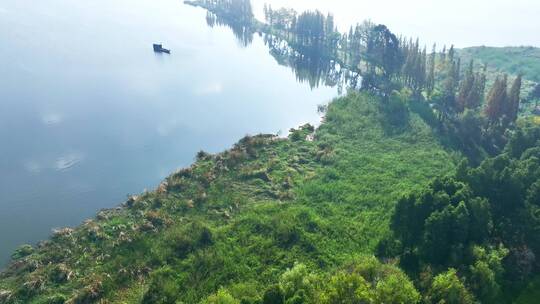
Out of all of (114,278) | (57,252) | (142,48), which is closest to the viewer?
(114,278)

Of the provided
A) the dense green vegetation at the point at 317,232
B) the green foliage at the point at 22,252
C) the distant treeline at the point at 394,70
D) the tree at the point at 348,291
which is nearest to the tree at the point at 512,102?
the distant treeline at the point at 394,70

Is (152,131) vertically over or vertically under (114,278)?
over

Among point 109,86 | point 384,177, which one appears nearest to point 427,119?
point 384,177

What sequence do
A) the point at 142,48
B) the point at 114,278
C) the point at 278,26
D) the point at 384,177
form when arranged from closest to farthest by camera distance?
the point at 114,278
the point at 384,177
the point at 142,48
the point at 278,26

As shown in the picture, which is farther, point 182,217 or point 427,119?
point 427,119

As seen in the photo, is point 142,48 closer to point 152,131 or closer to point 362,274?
point 152,131

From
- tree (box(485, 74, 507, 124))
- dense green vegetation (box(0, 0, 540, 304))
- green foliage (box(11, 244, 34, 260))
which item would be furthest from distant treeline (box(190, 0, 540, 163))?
green foliage (box(11, 244, 34, 260))

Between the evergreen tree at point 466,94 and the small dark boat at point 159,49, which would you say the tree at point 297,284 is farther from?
the small dark boat at point 159,49
